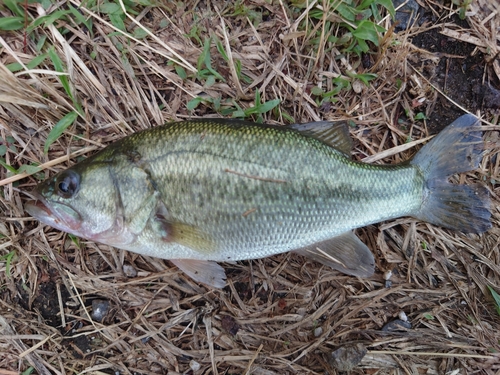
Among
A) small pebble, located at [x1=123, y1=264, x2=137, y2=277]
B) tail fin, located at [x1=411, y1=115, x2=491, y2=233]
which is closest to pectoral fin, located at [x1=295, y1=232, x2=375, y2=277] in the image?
tail fin, located at [x1=411, y1=115, x2=491, y2=233]

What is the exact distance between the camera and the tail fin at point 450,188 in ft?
8.73

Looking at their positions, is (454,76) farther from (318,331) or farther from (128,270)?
(128,270)

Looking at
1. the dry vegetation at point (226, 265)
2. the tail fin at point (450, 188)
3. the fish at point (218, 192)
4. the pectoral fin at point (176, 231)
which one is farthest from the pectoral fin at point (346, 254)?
the pectoral fin at point (176, 231)

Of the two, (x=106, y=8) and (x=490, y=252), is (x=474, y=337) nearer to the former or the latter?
(x=490, y=252)

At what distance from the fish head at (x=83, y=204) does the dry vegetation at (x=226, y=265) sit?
18.4 inches

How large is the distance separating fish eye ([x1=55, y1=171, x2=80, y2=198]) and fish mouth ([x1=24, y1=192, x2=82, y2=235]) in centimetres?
8

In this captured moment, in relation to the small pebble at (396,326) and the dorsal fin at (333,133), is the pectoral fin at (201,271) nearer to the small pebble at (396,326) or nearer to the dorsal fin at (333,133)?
the dorsal fin at (333,133)

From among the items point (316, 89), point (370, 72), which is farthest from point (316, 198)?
point (370, 72)

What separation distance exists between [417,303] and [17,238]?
3.35 m

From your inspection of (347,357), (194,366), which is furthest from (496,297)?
(194,366)

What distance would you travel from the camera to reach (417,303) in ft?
9.39

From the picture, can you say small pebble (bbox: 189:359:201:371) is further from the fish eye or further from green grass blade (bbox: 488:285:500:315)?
green grass blade (bbox: 488:285:500:315)

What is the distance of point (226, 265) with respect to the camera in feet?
9.29

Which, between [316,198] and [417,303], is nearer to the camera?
[316,198]
